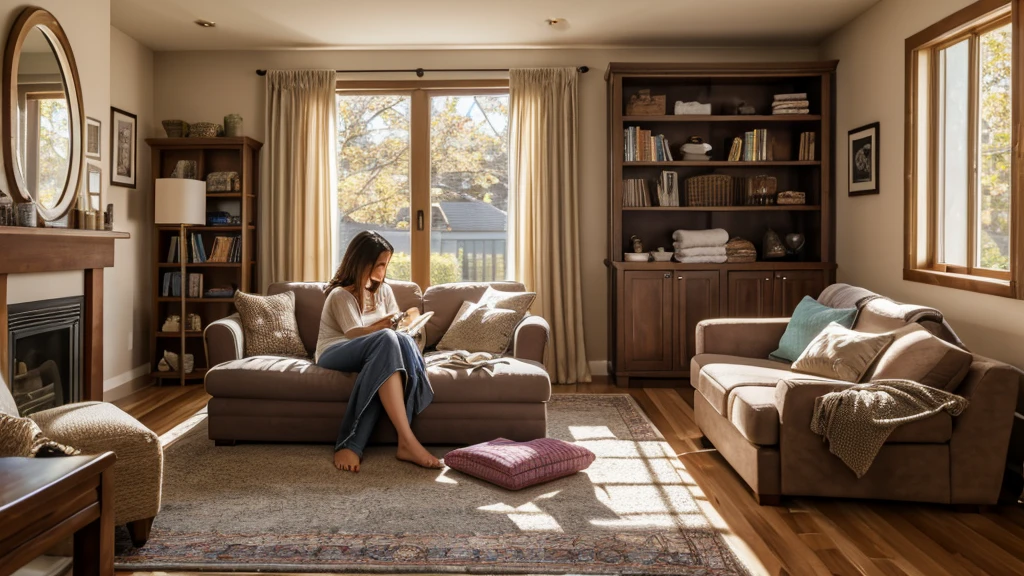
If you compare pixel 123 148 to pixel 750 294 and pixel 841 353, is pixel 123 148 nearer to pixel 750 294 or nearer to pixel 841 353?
pixel 750 294

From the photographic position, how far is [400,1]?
15.0 feet

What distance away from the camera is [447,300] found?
452 cm

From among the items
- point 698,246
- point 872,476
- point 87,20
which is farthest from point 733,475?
point 87,20

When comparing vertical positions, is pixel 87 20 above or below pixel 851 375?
above

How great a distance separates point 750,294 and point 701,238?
1.73ft

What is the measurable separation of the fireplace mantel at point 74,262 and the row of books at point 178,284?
1355 millimetres

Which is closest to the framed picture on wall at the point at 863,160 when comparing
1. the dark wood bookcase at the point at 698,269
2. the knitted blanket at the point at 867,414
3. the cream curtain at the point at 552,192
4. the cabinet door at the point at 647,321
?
the dark wood bookcase at the point at 698,269

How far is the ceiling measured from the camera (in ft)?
15.3

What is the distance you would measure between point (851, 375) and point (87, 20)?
4195 millimetres

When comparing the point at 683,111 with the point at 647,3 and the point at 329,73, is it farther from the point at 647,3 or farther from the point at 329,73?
the point at 329,73

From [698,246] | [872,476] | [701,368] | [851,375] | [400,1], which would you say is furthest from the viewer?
[698,246]

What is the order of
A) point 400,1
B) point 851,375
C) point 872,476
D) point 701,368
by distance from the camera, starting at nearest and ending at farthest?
1. point 872,476
2. point 851,375
3. point 701,368
4. point 400,1

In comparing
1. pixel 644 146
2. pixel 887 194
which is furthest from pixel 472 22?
pixel 887 194

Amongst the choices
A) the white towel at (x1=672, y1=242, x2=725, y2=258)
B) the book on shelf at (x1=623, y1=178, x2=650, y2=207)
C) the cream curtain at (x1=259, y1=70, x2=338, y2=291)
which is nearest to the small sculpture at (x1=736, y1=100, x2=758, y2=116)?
the book on shelf at (x1=623, y1=178, x2=650, y2=207)
